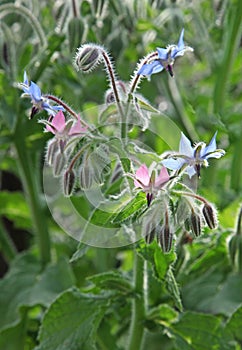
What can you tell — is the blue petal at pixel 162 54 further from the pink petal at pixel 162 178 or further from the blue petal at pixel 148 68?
the pink petal at pixel 162 178

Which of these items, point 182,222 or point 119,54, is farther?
point 119,54

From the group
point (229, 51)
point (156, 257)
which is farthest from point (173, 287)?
point (229, 51)

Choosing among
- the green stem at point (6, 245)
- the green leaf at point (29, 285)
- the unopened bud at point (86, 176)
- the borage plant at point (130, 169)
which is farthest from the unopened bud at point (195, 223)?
the green stem at point (6, 245)

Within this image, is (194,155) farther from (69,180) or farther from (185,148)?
(69,180)

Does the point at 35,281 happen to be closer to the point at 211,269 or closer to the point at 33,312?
the point at 33,312

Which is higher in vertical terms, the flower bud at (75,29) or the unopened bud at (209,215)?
the flower bud at (75,29)

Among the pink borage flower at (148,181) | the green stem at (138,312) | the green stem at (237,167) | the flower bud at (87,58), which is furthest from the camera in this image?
the green stem at (237,167)

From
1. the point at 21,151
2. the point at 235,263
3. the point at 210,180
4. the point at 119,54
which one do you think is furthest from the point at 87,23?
the point at 235,263

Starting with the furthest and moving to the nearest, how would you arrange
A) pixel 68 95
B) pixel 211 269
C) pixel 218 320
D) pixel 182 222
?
pixel 68 95 → pixel 211 269 → pixel 218 320 → pixel 182 222
